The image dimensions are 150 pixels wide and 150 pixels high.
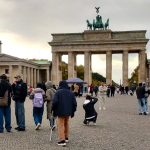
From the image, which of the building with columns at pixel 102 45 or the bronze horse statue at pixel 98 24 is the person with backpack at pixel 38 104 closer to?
the building with columns at pixel 102 45

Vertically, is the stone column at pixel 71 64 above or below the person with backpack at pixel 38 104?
above

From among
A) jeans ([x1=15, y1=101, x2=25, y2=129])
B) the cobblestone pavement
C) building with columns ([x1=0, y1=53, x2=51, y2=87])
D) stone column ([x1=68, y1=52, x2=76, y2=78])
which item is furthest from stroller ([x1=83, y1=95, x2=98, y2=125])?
building with columns ([x1=0, y1=53, x2=51, y2=87])

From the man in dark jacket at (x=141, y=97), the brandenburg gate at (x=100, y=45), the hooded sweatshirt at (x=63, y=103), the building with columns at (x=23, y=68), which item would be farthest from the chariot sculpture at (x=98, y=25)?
the hooded sweatshirt at (x=63, y=103)

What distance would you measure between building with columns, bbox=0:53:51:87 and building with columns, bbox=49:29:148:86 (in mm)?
14924

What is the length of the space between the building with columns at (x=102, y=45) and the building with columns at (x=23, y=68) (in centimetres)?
1492

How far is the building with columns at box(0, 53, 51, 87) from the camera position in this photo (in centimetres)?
12588

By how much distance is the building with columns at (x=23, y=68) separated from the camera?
125875 mm

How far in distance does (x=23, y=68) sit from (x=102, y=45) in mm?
27098

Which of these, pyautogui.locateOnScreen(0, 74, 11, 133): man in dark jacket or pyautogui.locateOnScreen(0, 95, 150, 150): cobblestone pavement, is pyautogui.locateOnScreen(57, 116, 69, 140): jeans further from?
pyautogui.locateOnScreen(0, 74, 11, 133): man in dark jacket

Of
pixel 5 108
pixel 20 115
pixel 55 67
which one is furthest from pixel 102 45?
pixel 5 108

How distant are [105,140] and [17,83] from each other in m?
4.94

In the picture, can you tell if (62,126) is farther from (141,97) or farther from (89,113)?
(141,97)

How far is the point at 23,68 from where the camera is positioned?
12838 centimetres

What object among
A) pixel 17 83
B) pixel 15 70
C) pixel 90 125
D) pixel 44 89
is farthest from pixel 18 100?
pixel 15 70
